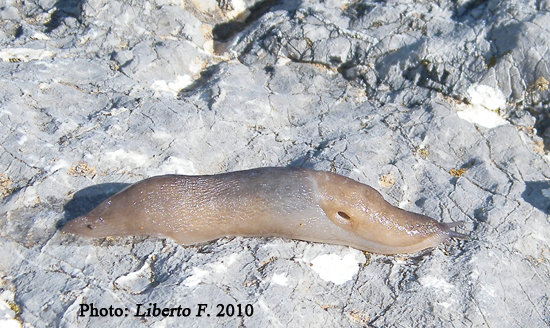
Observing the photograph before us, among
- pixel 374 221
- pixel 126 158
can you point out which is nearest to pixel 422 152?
pixel 374 221

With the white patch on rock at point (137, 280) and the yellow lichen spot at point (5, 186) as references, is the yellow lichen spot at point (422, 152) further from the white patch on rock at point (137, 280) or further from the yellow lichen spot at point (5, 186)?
the yellow lichen spot at point (5, 186)

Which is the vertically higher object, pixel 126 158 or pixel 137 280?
pixel 126 158

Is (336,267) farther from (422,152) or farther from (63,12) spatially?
(63,12)

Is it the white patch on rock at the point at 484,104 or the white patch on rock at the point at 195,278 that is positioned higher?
the white patch on rock at the point at 484,104

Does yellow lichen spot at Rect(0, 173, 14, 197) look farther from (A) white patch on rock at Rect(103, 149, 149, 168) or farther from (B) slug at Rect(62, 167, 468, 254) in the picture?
(A) white patch on rock at Rect(103, 149, 149, 168)

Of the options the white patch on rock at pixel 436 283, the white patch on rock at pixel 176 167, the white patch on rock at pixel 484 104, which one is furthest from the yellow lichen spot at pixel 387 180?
the white patch on rock at pixel 176 167

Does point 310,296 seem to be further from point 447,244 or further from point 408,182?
point 408,182

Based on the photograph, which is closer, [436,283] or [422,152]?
[436,283]
